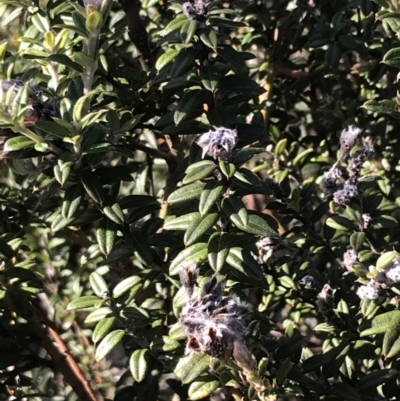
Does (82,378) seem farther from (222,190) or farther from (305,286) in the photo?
(222,190)

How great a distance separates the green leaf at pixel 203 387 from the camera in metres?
1.07

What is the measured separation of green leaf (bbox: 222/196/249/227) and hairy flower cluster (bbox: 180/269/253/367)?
0.48 ft

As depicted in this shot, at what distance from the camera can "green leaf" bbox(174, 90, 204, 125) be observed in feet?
3.81

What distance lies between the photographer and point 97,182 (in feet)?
3.63

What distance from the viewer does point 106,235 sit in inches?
45.8

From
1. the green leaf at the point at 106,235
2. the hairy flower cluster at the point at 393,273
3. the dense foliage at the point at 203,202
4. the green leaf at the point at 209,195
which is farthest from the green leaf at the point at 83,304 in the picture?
the hairy flower cluster at the point at 393,273

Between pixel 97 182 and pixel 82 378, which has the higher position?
pixel 97 182

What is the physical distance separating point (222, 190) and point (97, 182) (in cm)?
22

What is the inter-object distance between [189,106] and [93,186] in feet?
0.78

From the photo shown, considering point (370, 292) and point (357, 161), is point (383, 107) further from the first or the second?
point (370, 292)

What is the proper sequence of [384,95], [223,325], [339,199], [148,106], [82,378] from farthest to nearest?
[384,95]
[82,378]
[148,106]
[339,199]
[223,325]

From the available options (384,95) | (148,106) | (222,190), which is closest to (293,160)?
(384,95)

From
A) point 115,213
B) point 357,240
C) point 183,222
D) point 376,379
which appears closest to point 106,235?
point 115,213

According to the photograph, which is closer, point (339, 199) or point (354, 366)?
point (339, 199)
